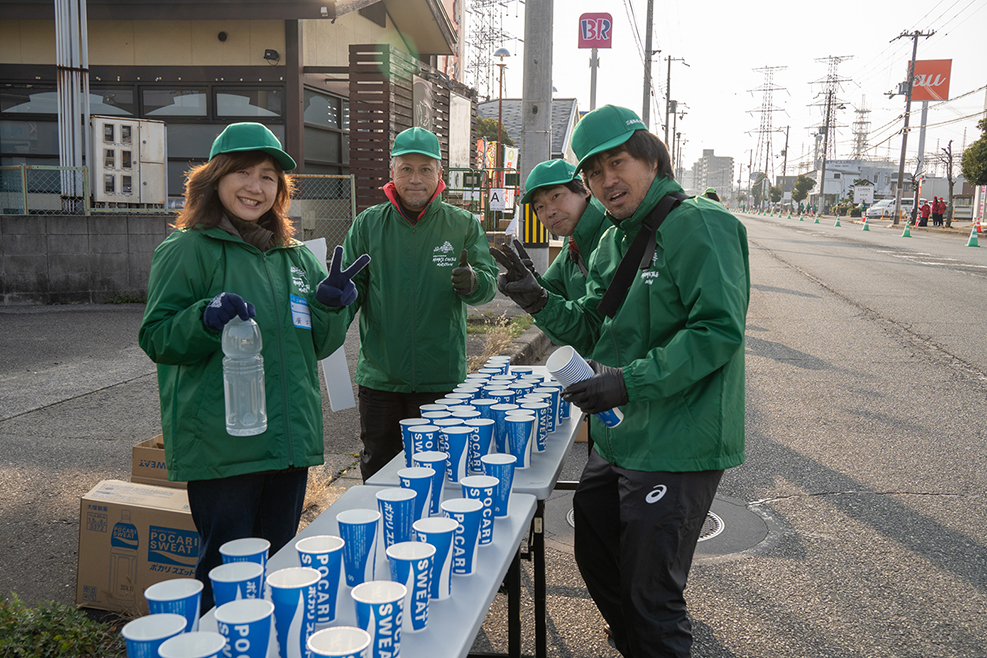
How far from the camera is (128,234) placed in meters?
11.2

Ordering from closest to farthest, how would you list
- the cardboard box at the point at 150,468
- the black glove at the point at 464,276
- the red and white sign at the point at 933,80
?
the cardboard box at the point at 150,468
the black glove at the point at 464,276
the red and white sign at the point at 933,80

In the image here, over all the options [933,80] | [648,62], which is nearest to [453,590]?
[648,62]

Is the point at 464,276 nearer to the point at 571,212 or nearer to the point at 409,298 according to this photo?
the point at 409,298

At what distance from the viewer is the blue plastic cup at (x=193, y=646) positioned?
1.26 metres

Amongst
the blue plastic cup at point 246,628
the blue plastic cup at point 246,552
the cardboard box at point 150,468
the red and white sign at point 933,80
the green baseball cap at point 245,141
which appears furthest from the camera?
the red and white sign at point 933,80

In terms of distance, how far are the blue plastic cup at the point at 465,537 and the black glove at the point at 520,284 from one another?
124 centimetres

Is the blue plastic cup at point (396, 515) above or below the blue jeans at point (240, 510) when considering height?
above

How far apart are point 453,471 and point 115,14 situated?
1457 cm

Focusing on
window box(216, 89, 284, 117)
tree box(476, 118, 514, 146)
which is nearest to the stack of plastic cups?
window box(216, 89, 284, 117)

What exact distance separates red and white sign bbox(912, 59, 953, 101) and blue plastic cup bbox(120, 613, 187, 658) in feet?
288

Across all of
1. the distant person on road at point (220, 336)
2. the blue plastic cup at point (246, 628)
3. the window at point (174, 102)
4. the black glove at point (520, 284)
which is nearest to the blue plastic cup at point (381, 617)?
the blue plastic cup at point (246, 628)

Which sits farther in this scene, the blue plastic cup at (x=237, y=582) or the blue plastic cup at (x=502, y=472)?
the blue plastic cup at (x=502, y=472)

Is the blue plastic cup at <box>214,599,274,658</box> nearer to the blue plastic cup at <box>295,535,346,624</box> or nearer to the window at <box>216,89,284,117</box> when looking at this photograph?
the blue plastic cup at <box>295,535,346,624</box>

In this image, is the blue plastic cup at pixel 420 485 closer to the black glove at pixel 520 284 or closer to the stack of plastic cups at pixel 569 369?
the stack of plastic cups at pixel 569 369
